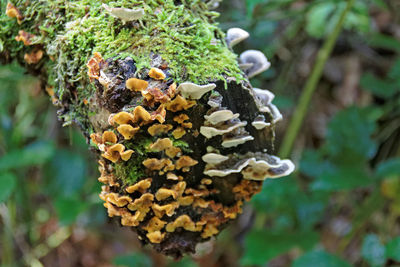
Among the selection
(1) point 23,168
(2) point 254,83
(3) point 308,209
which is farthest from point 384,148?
(1) point 23,168

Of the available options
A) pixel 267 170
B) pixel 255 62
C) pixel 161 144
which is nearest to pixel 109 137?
pixel 161 144

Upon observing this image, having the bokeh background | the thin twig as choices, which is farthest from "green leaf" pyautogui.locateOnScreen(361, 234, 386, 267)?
the thin twig

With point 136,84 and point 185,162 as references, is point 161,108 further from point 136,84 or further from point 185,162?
point 185,162

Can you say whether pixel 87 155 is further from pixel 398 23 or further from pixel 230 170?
pixel 398 23

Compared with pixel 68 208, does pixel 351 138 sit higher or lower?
higher

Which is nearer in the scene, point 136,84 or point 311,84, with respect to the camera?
point 136,84

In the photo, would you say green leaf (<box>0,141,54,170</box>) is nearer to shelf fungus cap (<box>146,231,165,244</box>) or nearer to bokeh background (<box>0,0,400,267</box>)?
bokeh background (<box>0,0,400,267</box>)
